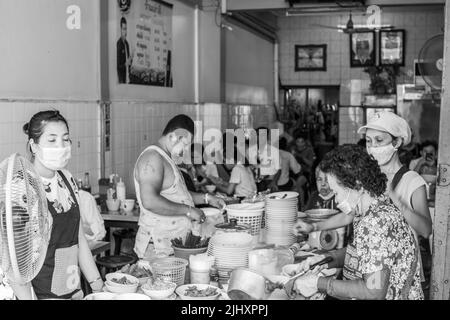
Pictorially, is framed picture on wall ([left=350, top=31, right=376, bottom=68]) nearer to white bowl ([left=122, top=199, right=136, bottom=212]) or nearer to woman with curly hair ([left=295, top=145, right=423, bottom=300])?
white bowl ([left=122, top=199, right=136, bottom=212])

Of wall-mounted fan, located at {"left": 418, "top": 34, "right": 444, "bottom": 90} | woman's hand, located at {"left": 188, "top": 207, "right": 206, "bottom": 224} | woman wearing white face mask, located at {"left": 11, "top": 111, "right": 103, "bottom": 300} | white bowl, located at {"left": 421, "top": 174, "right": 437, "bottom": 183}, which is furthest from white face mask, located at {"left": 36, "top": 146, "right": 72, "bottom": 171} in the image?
wall-mounted fan, located at {"left": 418, "top": 34, "right": 444, "bottom": 90}

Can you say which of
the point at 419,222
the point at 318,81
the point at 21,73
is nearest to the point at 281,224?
the point at 419,222

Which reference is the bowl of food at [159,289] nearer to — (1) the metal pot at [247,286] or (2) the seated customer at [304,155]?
(1) the metal pot at [247,286]

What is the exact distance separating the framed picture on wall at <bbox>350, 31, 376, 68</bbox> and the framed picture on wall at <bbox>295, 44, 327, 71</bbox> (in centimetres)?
60

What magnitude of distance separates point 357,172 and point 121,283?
132cm

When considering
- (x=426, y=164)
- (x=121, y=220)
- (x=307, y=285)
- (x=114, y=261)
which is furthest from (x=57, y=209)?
(x=426, y=164)

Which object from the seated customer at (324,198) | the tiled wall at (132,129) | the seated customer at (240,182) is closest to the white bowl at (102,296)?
the seated customer at (324,198)

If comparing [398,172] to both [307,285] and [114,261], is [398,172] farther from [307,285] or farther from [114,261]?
[114,261]

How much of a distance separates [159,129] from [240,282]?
5.29 meters

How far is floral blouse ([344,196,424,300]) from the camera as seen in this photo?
2.65 meters

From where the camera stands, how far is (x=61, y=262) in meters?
3.03

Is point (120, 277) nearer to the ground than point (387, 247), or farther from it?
nearer to the ground
